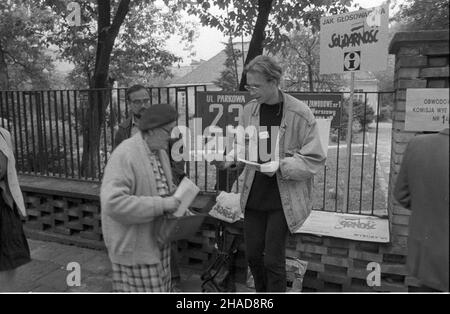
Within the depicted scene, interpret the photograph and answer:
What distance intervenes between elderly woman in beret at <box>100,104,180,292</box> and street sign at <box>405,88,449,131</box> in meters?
1.74

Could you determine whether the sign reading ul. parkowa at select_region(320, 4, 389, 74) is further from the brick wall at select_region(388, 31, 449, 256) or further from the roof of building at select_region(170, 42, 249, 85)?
the roof of building at select_region(170, 42, 249, 85)

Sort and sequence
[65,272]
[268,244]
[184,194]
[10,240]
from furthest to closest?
[65,272], [10,240], [268,244], [184,194]

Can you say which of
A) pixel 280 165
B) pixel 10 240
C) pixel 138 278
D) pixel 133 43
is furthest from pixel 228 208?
pixel 133 43

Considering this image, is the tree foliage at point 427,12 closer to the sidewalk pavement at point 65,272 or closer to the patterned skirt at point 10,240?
the sidewalk pavement at point 65,272

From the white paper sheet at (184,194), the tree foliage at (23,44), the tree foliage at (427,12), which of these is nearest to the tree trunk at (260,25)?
the white paper sheet at (184,194)

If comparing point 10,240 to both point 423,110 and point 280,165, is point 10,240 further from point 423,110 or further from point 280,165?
point 423,110

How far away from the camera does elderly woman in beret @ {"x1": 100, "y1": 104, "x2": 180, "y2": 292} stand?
2227 millimetres

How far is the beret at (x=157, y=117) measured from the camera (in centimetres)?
233

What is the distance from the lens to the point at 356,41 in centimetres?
422

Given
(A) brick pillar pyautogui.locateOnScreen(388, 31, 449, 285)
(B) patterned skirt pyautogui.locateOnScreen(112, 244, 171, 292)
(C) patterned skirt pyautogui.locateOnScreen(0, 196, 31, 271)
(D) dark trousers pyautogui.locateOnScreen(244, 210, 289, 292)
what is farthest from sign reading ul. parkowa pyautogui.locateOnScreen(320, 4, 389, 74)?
(C) patterned skirt pyautogui.locateOnScreen(0, 196, 31, 271)

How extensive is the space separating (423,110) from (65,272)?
3.64 meters
